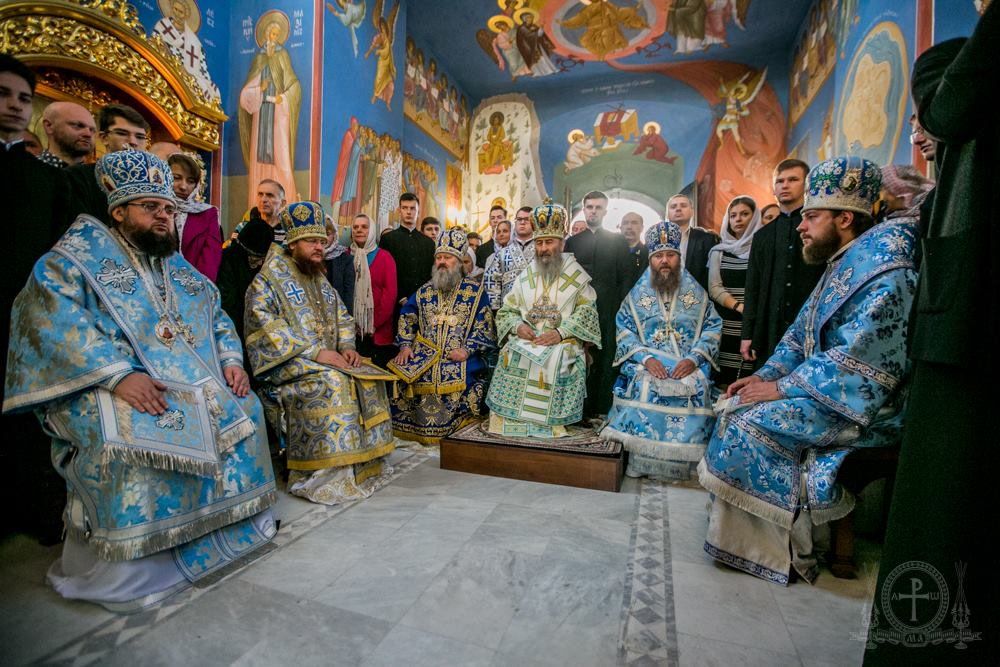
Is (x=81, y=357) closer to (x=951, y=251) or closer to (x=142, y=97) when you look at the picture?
(x=951, y=251)

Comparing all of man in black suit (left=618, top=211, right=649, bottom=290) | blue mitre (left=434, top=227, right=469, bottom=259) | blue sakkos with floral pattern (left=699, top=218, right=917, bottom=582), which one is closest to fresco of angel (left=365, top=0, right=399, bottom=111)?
blue mitre (left=434, top=227, right=469, bottom=259)

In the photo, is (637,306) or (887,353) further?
(637,306)

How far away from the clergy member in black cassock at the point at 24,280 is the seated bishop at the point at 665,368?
359 centimetres

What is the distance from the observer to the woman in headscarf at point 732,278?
484cm

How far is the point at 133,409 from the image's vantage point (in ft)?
7.02

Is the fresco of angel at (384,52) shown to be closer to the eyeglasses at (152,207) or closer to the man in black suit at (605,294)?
the man in black suit at (605,294)

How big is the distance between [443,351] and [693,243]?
3076 mm

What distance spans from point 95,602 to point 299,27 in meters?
7.55

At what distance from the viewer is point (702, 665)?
175cm

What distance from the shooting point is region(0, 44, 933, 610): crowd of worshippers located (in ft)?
6.93

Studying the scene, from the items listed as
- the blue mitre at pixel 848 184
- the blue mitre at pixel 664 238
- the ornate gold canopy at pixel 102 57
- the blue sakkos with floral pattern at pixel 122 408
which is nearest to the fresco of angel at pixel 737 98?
the blue mitre at pixel 664 238

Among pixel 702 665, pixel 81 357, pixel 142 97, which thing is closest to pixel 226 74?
pixel 142 97

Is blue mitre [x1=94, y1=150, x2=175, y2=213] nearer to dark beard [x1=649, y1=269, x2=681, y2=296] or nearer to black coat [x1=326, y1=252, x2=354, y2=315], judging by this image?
black coat [x1=326, y1=252, x2=354, y2=315]

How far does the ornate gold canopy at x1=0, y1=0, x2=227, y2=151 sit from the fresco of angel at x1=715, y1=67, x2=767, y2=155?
1168 centimetres
